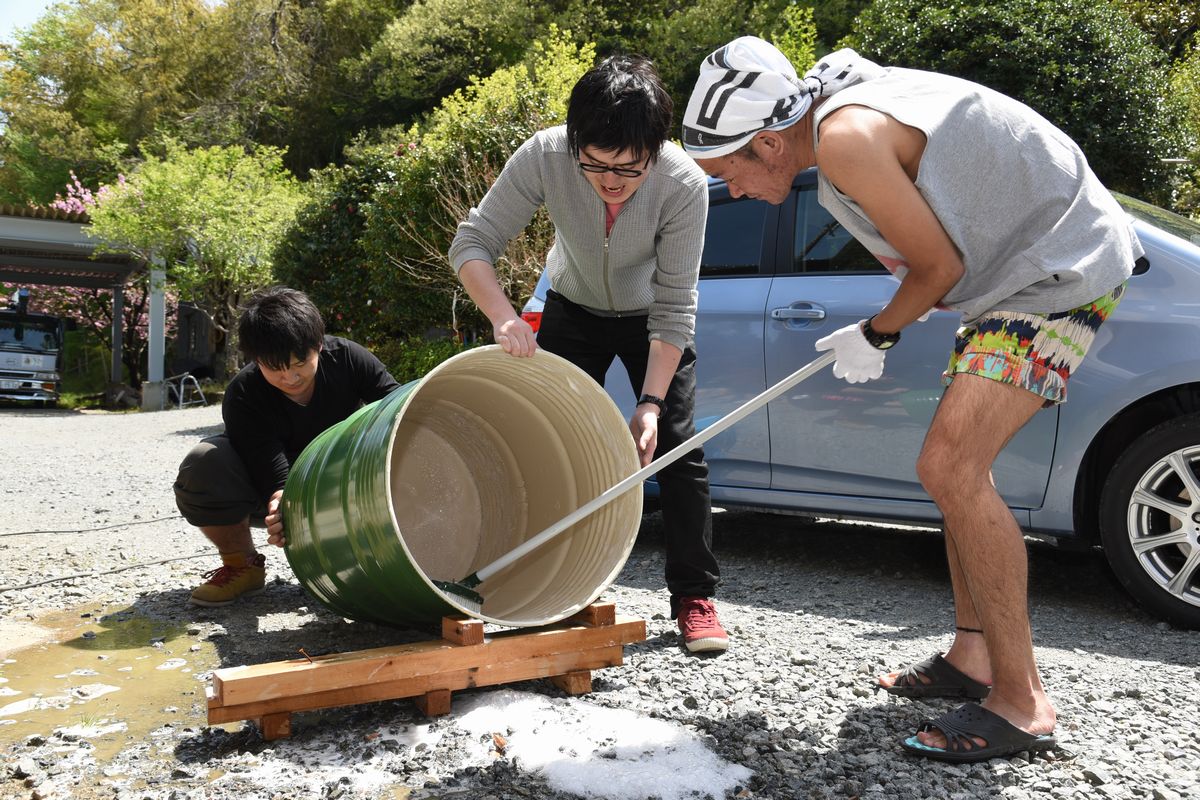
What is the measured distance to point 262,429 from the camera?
374cm

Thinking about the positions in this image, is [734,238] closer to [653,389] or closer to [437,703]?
[653,389]

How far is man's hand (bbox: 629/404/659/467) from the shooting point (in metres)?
3.09

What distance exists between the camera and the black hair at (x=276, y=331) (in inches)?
133

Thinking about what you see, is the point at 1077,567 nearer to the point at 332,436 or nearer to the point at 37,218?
the point at 332,436

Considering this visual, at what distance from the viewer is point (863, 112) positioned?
7.39 ft

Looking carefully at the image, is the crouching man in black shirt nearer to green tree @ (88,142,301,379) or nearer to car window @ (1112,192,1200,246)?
car window @ (1112,192,1200,246)

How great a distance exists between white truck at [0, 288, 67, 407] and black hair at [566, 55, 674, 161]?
66.1ft

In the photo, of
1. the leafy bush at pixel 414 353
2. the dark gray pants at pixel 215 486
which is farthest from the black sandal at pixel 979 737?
the leafy bush at pixel 414 353

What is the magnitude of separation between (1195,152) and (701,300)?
26.8 ft

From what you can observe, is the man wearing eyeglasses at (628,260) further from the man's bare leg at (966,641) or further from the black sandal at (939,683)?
the man's bare leg at (966,641)

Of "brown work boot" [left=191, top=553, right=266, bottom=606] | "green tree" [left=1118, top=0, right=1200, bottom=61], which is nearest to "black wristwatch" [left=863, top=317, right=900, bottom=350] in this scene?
"brown work boot" [left=191, top=553, right=266, bottom=606]

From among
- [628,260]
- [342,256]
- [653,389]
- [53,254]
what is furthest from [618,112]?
[53,254]

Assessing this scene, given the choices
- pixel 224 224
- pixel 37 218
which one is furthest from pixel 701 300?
pixel 37 218

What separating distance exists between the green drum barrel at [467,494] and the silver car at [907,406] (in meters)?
1.01
